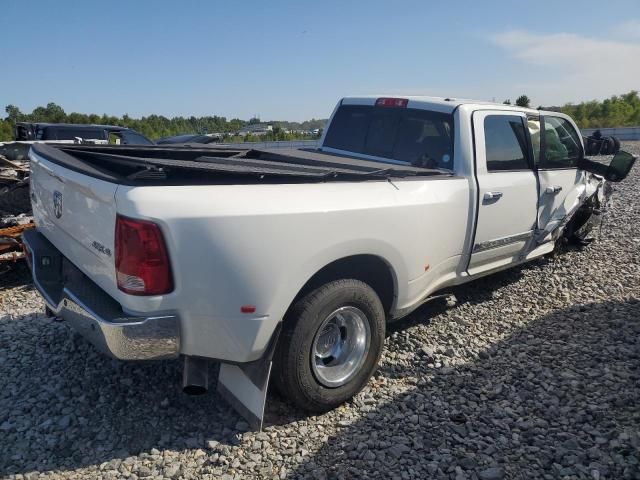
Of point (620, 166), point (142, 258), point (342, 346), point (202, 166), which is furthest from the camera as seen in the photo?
point (620, 166)

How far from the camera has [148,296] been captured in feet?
7.60

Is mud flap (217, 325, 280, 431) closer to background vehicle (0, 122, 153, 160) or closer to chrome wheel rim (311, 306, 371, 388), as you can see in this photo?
chrome wheel rim (311, 306, 371, 388)

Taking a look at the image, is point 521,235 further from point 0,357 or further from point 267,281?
point 0,357

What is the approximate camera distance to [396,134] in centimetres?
453

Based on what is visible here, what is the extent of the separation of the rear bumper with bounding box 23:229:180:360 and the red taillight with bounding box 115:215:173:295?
0.15 meters

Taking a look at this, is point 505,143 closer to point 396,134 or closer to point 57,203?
point 396,134

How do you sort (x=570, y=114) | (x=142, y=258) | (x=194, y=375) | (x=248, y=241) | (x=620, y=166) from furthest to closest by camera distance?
(x=570, y=114) → (x=620, y=166) → (x=194, y=375) → (x=248, y=241) → (x=142, y=258)

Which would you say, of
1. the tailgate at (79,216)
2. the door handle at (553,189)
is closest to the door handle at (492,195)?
the door handle at (553,189)

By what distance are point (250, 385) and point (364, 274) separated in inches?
41.0

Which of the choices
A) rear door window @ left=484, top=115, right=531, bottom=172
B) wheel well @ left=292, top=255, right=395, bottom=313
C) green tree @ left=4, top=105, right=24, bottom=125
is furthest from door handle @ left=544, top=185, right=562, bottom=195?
green tree @ left=4, top=105, right=24, bottom=125

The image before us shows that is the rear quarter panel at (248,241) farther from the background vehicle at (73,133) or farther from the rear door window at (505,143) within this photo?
the background vehicle at (73,133)

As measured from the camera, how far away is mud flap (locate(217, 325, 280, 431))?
105 inches

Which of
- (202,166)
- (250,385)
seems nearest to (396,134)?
(202,166)

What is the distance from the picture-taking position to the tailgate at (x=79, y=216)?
7.96 ft
